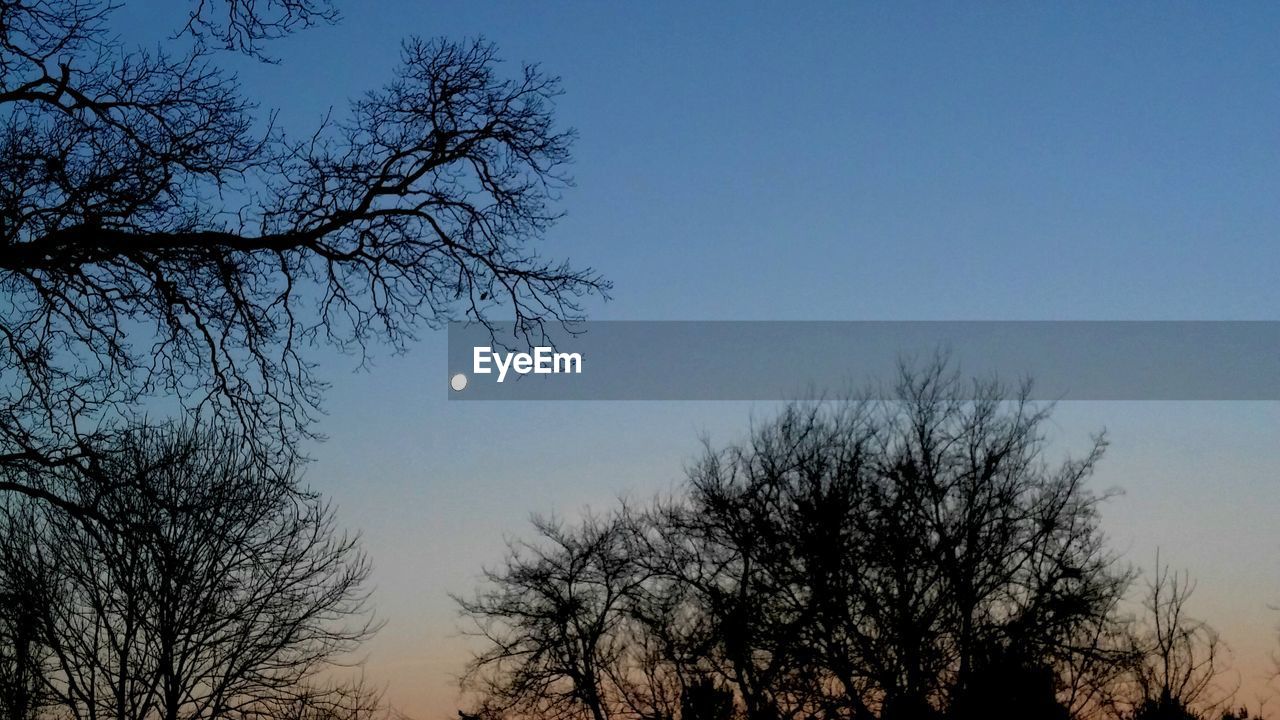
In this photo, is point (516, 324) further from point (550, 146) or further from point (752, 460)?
point (752, 460)

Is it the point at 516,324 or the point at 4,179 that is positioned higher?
the point at 4,179

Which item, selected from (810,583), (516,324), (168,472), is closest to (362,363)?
(516,324)

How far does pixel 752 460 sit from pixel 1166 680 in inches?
437

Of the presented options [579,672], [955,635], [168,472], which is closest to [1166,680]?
[955,635]

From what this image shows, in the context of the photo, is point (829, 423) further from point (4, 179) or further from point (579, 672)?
point (4, 179)

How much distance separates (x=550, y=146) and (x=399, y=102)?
118 cm

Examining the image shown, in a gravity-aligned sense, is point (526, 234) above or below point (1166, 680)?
above

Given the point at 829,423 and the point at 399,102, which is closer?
the point at 399,102

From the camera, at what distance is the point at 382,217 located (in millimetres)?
9039

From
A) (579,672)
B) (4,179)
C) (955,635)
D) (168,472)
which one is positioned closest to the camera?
(4,179)

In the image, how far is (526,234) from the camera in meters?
9.54

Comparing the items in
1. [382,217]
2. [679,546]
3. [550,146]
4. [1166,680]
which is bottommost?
[1166,680]

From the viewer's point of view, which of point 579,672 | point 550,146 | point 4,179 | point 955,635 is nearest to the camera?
point 4,179

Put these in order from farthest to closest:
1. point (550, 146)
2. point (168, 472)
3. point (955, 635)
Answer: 1. point (955, 635)
2. point (168, 472)
3. point (550, 146)
